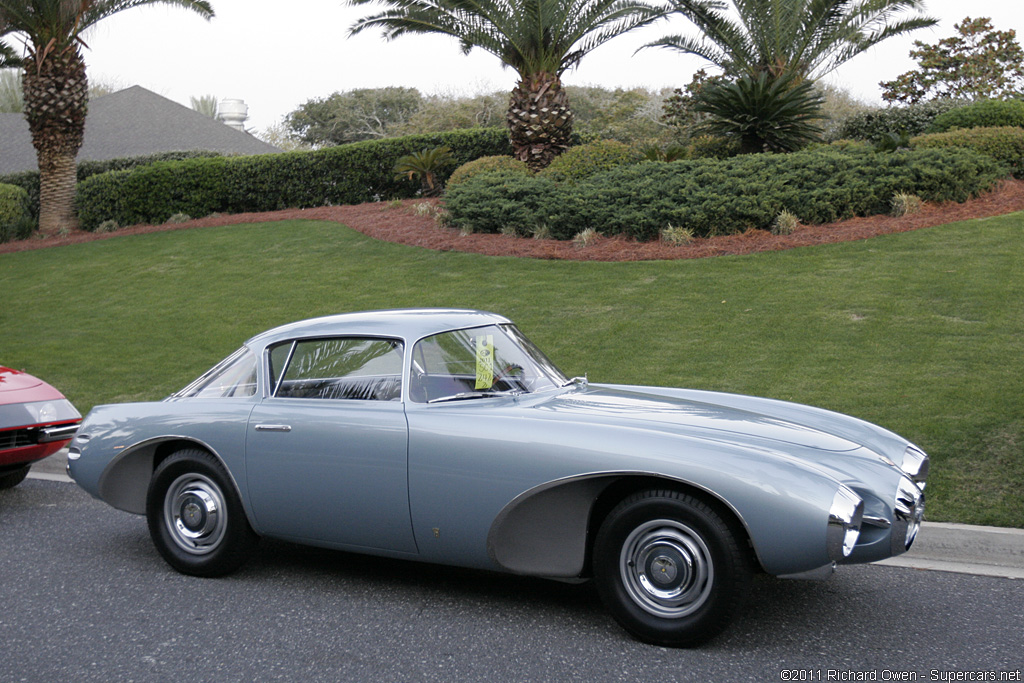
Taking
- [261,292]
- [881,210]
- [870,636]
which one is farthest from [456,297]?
[870,636]

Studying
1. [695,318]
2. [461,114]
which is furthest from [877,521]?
[461,114]

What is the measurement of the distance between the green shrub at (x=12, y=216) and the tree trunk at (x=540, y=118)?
12.1m

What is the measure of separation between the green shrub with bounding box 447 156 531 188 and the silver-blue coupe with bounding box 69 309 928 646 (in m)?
11.8

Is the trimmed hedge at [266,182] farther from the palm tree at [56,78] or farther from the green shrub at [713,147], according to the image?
the green shrub at [713,147]

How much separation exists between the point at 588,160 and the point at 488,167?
2017 mm

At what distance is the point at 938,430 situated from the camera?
247 inches

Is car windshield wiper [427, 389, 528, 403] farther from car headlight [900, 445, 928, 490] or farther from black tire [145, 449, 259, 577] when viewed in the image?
car headlight [900, 445, 928, 490]

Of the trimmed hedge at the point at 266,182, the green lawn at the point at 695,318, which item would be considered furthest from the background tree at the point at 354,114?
the green lawn at the point at 695,318

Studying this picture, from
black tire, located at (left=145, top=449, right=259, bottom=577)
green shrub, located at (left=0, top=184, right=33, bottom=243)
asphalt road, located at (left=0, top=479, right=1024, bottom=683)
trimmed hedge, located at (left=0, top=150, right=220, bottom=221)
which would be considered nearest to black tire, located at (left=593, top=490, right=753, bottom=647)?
asphalt road, located at (left=0, top=479, right=1024, bottom=683)

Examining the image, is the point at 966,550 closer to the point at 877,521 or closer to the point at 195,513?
the point at 877,521

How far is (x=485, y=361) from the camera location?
459 cm

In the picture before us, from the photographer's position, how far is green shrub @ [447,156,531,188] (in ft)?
53.9

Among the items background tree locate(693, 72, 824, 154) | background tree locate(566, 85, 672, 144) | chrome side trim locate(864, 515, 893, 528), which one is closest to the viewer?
chrome side trim locate(864, 515, 893, 528)

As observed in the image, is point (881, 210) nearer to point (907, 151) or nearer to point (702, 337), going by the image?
point (907, 151)
